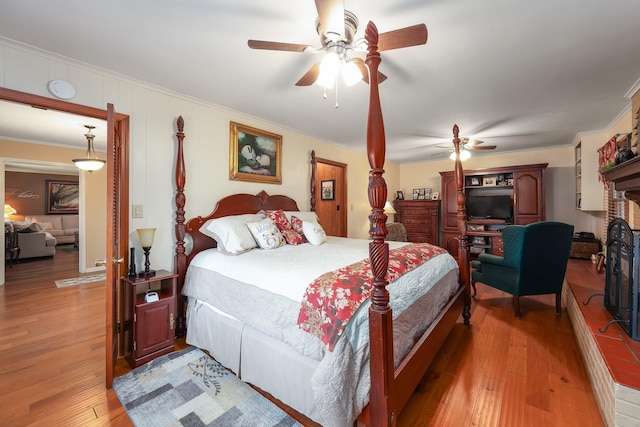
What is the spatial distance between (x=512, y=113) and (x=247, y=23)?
316cm

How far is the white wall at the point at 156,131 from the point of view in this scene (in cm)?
192

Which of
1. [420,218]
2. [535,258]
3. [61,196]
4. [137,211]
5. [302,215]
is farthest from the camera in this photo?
[61,196]

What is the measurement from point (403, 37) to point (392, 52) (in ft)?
2.09

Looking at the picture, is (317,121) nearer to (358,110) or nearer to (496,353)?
(358,110)

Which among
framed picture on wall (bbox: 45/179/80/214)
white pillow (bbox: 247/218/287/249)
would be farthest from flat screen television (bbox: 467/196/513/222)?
framed picture on wall (bbox: 45/179/80/214)

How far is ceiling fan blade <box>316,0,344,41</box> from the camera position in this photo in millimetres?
1216

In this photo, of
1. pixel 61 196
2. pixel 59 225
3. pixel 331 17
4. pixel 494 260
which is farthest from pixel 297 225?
pixel 61 196

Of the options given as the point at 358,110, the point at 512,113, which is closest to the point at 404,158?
the point at 512,113

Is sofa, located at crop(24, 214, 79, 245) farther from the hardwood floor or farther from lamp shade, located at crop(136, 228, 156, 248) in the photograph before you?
lamp shade, located at crop(136, 228, 156, 248)

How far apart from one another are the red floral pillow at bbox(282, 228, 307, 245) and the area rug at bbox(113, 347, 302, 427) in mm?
1266

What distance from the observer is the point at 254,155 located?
10.9ft

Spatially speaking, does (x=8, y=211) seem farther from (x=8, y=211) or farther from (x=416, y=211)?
(x=416, y=211)

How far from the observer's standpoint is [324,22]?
Result: 4.34ft

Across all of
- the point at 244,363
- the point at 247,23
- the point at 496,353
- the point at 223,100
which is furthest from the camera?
the point at 223,100
